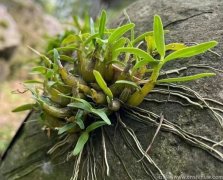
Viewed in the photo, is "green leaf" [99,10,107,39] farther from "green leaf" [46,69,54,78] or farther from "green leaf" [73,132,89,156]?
"green leaf" [73,132,89,156]

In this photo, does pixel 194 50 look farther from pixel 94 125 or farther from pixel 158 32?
pixel 94 125

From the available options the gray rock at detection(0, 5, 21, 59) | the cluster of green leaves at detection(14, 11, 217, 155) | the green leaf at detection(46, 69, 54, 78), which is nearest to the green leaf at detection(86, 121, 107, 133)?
the cluster of green leaves at detection(14, 11, 217, 155)

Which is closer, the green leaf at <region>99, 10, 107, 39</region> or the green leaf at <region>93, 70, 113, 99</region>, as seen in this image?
the green leaf at <region>93, 70, 113, 99</region>

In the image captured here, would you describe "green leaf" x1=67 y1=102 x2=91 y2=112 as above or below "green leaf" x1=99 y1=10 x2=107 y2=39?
below

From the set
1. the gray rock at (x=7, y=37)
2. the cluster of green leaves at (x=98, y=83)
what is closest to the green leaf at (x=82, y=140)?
the cluster of green leaves at (x=98, y=83)

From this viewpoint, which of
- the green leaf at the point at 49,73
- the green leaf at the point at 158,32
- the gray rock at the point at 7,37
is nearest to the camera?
the green leaf at the point at 158,32

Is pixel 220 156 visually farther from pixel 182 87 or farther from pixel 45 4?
pixel 45 4

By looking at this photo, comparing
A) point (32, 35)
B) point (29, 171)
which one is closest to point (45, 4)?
point (32, 35)

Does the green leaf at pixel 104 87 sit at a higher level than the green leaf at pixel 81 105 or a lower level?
higher

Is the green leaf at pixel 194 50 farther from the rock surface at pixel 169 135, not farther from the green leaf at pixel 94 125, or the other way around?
the green leaf at pixel 94 125
